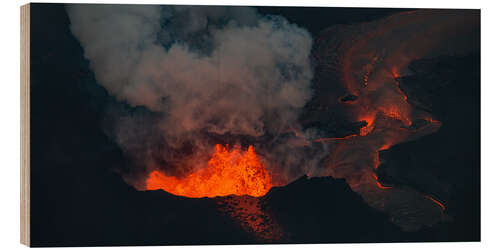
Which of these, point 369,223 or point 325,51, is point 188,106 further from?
point 369,223

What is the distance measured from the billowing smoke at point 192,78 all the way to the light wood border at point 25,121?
41 cm

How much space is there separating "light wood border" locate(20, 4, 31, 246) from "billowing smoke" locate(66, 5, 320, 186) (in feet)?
1.35

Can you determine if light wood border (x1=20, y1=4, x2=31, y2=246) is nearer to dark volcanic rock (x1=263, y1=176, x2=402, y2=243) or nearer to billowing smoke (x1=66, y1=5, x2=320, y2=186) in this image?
billowing smoke (x1=66, y1=5, x2=320, y2=186)

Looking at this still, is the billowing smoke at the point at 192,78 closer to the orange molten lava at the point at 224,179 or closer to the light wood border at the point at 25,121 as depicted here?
the orange molten lava at the point at 224,179

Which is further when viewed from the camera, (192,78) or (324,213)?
(324,213)

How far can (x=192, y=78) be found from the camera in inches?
174

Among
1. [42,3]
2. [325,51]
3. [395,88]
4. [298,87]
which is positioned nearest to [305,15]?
[325,51]

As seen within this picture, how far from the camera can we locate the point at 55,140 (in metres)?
4.39

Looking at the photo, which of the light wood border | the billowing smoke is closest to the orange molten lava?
the billowing smoke

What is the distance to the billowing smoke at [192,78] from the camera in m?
4.41

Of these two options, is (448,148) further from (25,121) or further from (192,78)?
→ (25,121)

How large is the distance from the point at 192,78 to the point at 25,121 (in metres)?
1.47

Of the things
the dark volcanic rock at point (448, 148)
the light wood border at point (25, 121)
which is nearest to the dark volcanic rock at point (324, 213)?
the dark volcanic rock at point (448, 148)

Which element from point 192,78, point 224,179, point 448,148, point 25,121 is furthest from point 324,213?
point 25,121
